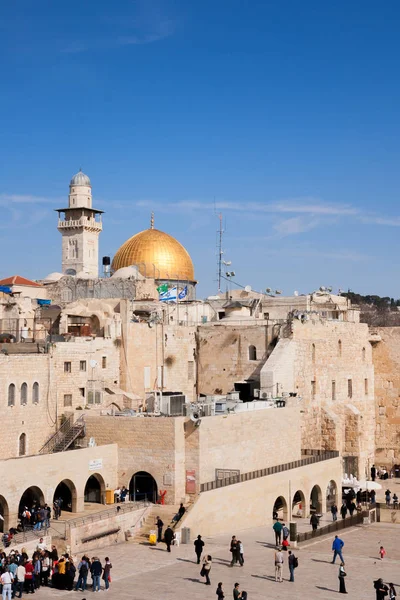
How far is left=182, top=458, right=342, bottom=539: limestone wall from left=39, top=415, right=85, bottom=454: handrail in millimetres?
5042

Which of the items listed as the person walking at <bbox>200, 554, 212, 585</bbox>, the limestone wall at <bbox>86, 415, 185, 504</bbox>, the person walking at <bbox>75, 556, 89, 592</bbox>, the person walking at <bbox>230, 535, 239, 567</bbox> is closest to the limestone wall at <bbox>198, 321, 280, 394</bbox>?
the limestone wall at <bbox>86, 415, 185, 504</bbox>

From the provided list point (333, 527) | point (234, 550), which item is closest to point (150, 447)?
point (234, 550)

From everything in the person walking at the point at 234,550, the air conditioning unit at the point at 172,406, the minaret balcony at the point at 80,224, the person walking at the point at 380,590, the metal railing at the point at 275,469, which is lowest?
the person walking at the point at 380,590

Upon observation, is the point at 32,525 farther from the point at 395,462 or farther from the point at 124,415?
the point at 395,462

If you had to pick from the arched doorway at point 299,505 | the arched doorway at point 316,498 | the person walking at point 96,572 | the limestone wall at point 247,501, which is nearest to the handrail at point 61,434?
the limestone wall at point 247,501

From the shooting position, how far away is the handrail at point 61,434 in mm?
28266

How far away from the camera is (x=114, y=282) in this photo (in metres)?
42.9

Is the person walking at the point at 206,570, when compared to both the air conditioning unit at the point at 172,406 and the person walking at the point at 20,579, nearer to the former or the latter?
the person walking at the point at 20,579

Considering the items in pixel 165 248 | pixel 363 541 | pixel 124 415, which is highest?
pixel 165 248

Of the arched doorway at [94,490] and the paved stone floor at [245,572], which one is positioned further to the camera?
the arched doorway at [94,490]

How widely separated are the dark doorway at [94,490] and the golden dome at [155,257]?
22330mm

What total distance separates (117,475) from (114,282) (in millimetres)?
16659

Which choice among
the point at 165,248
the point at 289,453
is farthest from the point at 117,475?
the point at 165,248

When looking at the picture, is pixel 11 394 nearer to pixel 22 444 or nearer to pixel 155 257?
pixel 22 444
